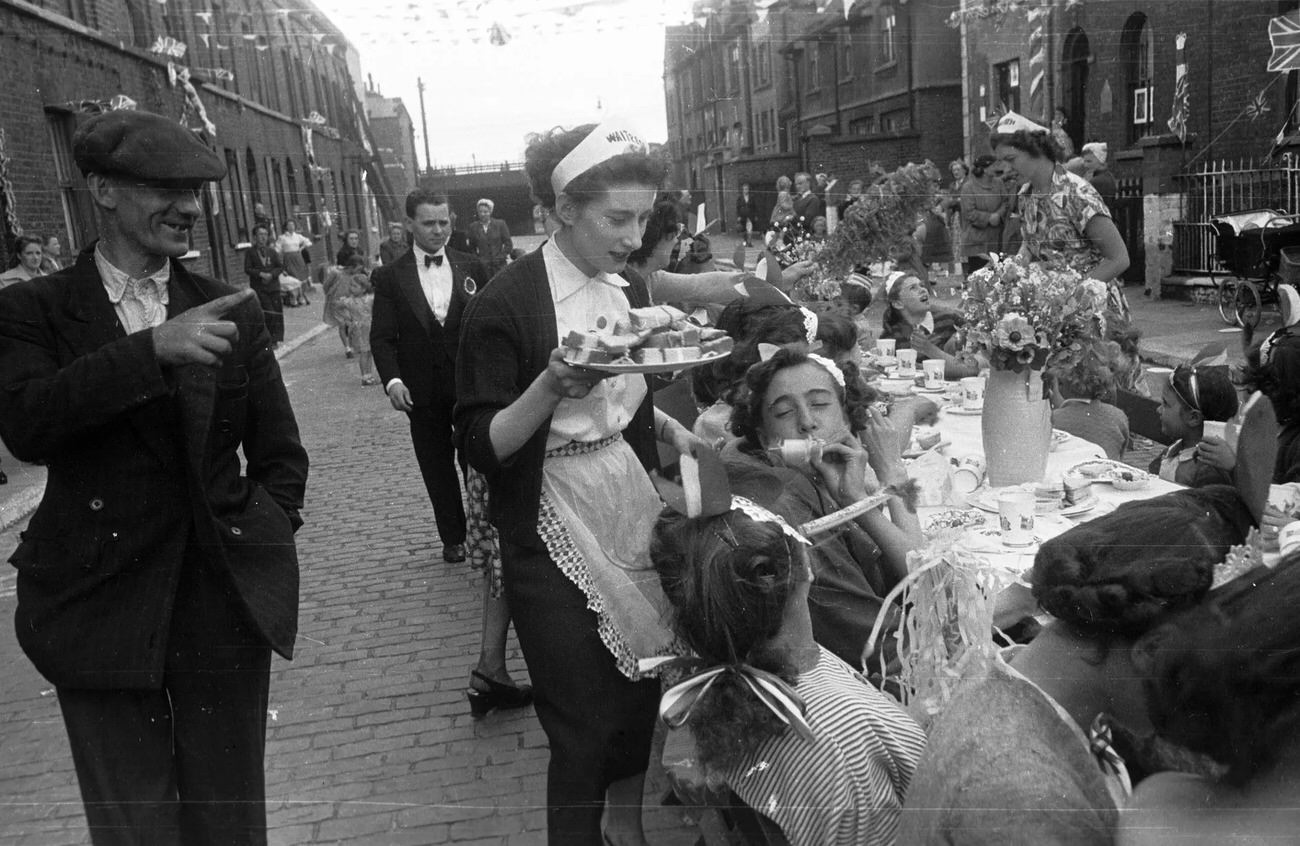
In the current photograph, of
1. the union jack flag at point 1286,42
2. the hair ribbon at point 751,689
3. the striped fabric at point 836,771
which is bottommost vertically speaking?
the striped fabric at point 836,771

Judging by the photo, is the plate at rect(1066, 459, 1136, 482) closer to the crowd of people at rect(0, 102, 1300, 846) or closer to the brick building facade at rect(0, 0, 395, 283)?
the crowd of people at rect(0, 102, 1300, 846)

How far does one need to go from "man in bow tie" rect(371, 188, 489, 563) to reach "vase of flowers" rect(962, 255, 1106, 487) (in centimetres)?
182

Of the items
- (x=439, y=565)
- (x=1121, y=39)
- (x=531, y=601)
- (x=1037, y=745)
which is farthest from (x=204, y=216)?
(x=1121, y=39)

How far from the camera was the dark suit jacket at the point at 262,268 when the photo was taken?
6.97ft

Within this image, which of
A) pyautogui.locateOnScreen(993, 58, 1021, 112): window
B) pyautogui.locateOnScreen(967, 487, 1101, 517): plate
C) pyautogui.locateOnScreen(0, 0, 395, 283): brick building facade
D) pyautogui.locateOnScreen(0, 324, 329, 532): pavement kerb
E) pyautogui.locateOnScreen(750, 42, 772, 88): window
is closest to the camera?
pyautogui.locateOnScreen(0, 0, 395, 283): brick building facade

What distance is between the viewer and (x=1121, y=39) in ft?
39.4

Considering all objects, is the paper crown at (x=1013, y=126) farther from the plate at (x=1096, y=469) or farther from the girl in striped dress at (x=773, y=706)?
the girl in striped dress at (x=773, y=706)

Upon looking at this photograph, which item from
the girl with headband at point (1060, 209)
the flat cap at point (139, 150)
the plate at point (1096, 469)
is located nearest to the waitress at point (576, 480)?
the flat cap at point (139, 150)

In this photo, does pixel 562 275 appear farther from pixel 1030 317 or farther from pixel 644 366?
pixel 1030 317

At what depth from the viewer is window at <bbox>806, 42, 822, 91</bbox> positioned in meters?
2.79

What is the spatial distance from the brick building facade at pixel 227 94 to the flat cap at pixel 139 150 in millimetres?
161

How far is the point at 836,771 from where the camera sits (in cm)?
170

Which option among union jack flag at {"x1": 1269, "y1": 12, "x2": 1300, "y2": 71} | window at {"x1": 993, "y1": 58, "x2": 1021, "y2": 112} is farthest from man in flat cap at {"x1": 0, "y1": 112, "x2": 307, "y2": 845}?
union jack flag at {"x1": 1269, "y1": 12, "x2": 1300, "y2": 71}

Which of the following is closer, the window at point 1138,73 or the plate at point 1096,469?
the plate at point 1096,469
